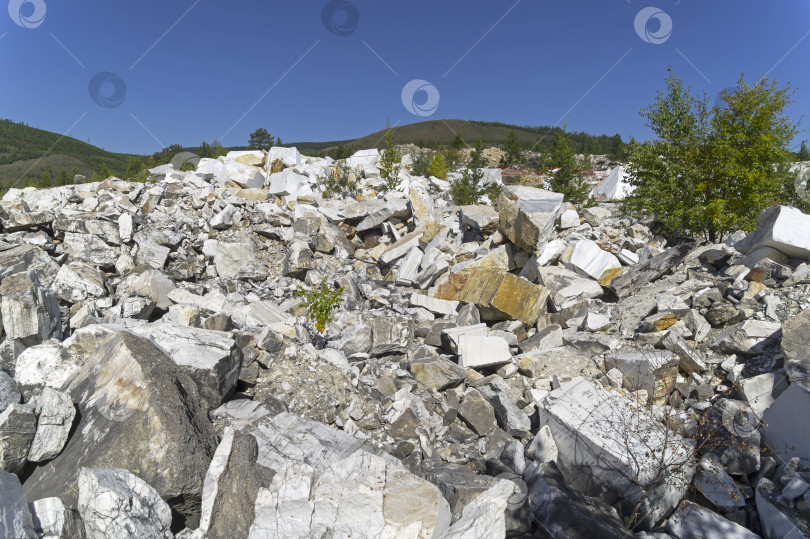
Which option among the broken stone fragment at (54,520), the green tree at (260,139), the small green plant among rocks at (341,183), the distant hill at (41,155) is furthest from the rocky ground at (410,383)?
the distant hill at (41,155)

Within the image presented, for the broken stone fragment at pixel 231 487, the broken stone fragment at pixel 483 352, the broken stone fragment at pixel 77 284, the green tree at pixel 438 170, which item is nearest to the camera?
the broken stone fragment at pixel 231 487

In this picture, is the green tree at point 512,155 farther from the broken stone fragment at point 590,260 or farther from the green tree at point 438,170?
the broken stone fragment at point 590,260

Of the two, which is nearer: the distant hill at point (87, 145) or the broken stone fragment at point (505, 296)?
the broken stone fragment at point (505, 296)

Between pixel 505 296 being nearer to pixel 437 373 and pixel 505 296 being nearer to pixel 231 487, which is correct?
pixel 437 373

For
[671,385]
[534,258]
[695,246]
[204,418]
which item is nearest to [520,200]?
[534,258]

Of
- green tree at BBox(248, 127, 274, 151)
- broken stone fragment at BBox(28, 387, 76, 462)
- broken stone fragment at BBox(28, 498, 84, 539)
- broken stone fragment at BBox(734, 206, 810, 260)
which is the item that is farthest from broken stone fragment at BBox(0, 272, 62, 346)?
green tree at BBox(248, 127, 274, 151)

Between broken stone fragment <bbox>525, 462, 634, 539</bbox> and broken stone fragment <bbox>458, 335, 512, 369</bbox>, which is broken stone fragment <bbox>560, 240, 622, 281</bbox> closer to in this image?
broken stone fragment <bbox>458, 335, 512, 369</bbox>

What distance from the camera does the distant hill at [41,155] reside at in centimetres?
7101

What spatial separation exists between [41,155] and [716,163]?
361ft

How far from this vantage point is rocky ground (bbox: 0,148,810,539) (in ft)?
9.87

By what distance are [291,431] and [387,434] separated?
3.26 ft

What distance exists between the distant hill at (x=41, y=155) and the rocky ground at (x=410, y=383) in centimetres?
7199

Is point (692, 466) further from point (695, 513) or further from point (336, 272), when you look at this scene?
point (336, 272)

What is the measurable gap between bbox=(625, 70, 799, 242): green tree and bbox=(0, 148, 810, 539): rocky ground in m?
0.80
